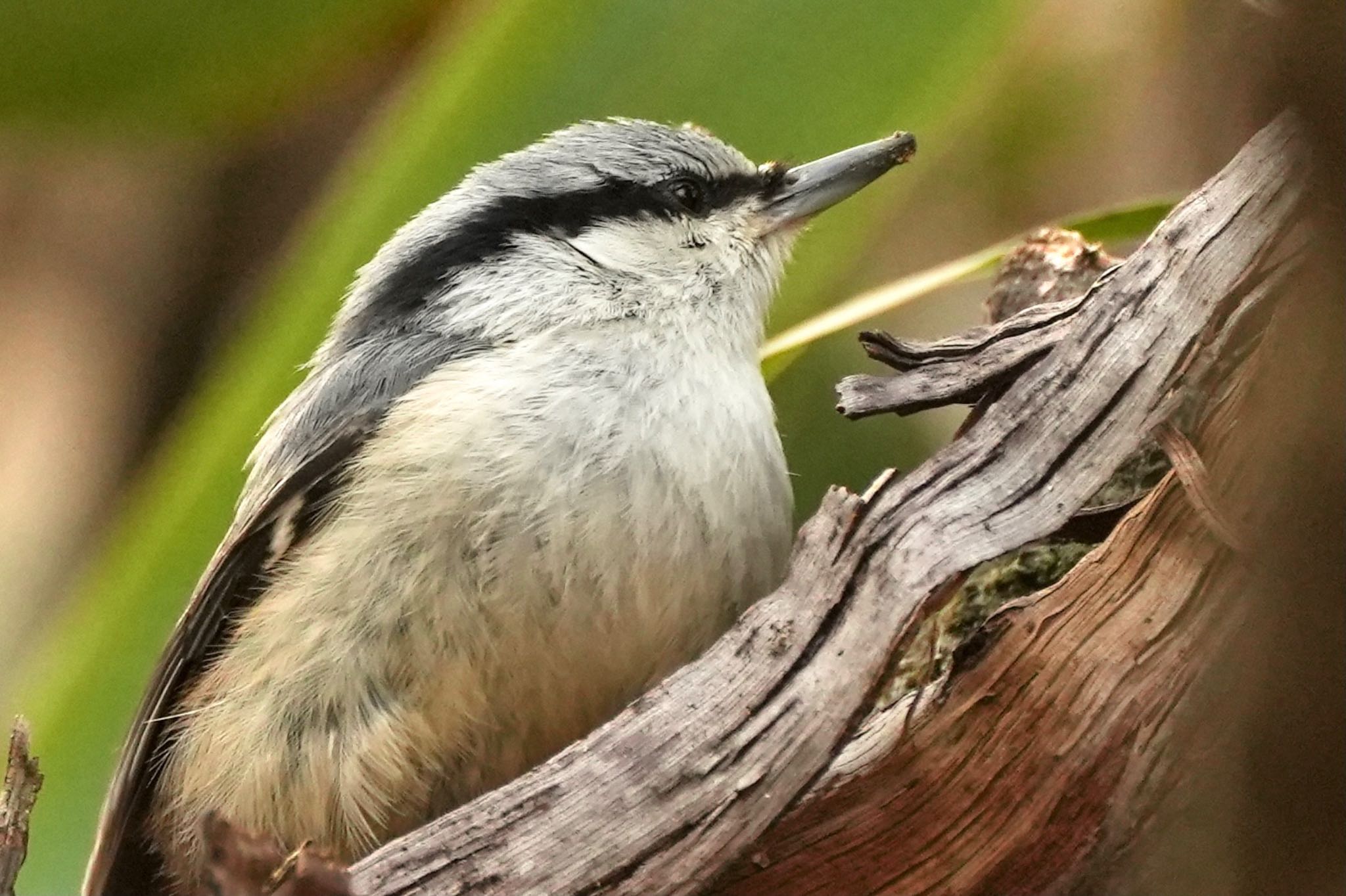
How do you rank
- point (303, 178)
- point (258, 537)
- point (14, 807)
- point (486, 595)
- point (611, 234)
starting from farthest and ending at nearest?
1. point (303, 178)
2. point (611, 234)
3. point (258, 537)
4. point (486, 595)
5. point (14, 807)

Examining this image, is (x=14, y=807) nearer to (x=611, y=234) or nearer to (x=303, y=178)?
(x=611, y=234)

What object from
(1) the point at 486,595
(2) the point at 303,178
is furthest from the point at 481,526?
(2) the point at 303,178

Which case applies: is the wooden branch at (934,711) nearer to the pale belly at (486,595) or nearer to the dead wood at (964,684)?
the dead wood at (964,684)

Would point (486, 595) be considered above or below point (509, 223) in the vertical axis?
below

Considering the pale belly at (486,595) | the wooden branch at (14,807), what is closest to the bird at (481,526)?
the pale belly at (486,595)

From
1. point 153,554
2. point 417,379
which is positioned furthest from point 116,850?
point 417,379

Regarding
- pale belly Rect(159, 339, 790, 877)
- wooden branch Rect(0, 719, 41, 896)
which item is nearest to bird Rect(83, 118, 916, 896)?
pale belly Rect(159, 339, 790, 877)

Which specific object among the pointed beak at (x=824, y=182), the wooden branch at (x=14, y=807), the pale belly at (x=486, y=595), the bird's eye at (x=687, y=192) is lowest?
the wooden branch at (x=14, y=807)

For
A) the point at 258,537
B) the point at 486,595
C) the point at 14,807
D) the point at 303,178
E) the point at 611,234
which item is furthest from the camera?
the point at 303,178
